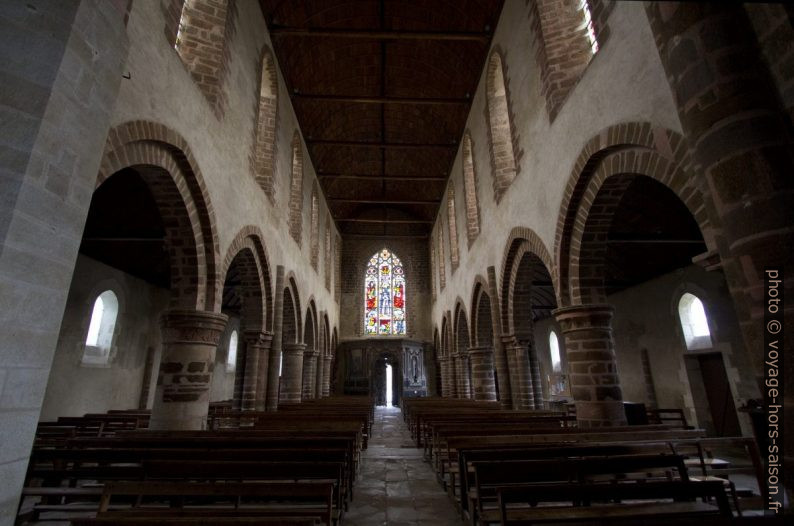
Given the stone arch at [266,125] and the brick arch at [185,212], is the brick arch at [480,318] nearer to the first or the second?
the stone arch at [266,125]

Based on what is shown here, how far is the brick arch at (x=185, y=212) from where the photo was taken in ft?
16.3

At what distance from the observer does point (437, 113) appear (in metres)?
14.0

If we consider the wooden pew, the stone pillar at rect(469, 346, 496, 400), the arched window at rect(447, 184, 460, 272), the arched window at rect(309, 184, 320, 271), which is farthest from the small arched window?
the wooden pew

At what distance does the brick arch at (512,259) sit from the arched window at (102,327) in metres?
10.1

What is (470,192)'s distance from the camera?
1322 cm

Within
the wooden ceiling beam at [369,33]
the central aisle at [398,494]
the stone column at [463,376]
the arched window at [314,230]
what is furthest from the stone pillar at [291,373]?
the wooden ceiling beam at [369,33]

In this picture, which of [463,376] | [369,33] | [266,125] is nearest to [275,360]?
[266,125]

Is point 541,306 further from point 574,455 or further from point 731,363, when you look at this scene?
point 574,455

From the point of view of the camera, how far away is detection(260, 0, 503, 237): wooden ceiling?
1025 centimetres

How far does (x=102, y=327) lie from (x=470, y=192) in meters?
11.1

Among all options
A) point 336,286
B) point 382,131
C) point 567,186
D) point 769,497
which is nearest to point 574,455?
point 769,497

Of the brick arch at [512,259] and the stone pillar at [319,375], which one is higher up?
the brick arch at [512,259]

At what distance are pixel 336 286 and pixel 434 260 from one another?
5374 mm

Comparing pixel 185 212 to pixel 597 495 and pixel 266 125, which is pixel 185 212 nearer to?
pixel 266 125
